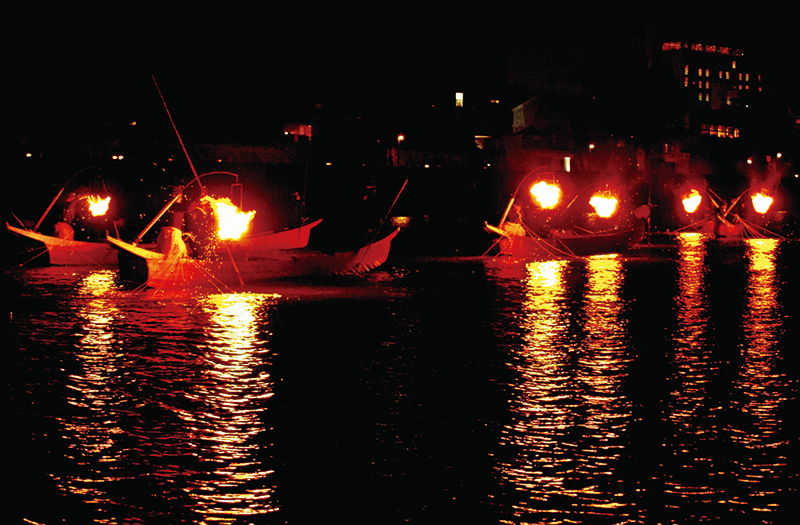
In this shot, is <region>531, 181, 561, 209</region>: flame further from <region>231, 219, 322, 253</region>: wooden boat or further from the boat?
<region>231, 219, 322, 253</region>: wooden boat

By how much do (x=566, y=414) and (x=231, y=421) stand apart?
4.02 m

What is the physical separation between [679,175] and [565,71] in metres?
15.2

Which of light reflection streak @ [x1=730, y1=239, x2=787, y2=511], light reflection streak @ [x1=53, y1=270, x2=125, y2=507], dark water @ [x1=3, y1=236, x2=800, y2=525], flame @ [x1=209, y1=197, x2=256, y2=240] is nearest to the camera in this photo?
dark water @ [x1=3, y1=236, x2=800, y2=525]

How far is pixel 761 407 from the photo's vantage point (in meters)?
9.98

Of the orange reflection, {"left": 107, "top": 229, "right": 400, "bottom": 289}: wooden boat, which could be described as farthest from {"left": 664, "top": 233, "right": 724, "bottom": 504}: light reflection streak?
{"left": 107, "top": 229, "right": 400, "bottom": 289}: wooden boat

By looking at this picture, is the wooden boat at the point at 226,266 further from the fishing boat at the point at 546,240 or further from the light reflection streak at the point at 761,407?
the light reflection streak at the point at 761,407

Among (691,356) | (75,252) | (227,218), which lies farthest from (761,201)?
(691,356)

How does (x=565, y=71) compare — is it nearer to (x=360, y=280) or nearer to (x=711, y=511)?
(x=360, y=280)

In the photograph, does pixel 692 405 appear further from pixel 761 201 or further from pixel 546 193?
pixel 761 201

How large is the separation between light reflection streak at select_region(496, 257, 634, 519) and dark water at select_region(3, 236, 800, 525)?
0.04 metres

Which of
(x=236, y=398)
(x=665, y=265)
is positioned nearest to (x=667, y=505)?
(x=236, y=398)

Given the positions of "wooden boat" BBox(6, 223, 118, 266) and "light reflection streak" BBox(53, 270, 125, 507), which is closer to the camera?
"light reflection streak" BBox(53, 270, 125, 507)

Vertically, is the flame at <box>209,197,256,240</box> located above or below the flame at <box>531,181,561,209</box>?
below

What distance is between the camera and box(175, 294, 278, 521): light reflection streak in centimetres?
705
